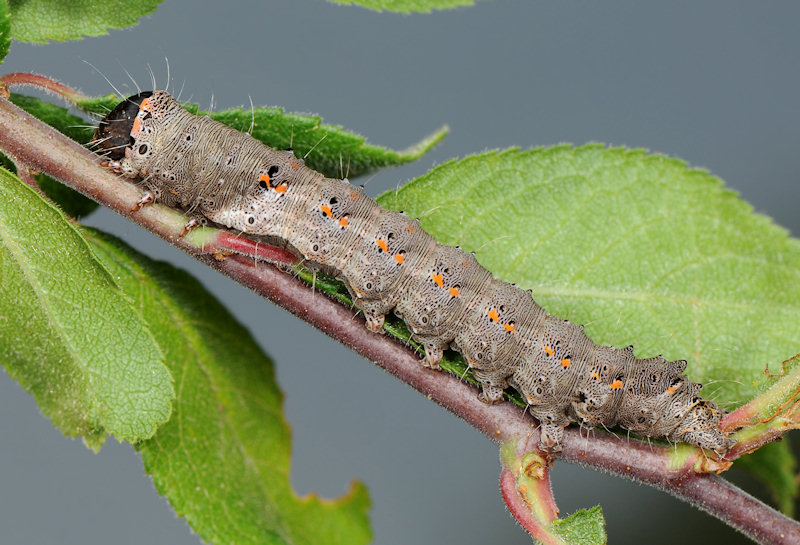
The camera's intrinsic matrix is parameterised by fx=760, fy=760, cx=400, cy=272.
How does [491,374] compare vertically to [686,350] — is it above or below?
below

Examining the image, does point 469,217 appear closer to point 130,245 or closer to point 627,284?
point 627,284

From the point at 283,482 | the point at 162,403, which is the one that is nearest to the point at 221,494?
the point at 283,482

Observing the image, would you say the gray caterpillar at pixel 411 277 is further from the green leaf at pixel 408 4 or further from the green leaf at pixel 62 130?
the green leaf at pixel 408 4

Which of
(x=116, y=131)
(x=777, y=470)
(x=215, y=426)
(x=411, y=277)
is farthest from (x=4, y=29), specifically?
(x=777, y=470)

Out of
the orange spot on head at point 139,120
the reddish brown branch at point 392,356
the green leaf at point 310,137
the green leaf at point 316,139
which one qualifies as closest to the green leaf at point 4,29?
the reddish brown branch at point 392,356

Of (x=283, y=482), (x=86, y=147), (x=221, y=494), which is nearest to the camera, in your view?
(x=86, y=147)

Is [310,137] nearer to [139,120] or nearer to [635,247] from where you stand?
[139,120]
